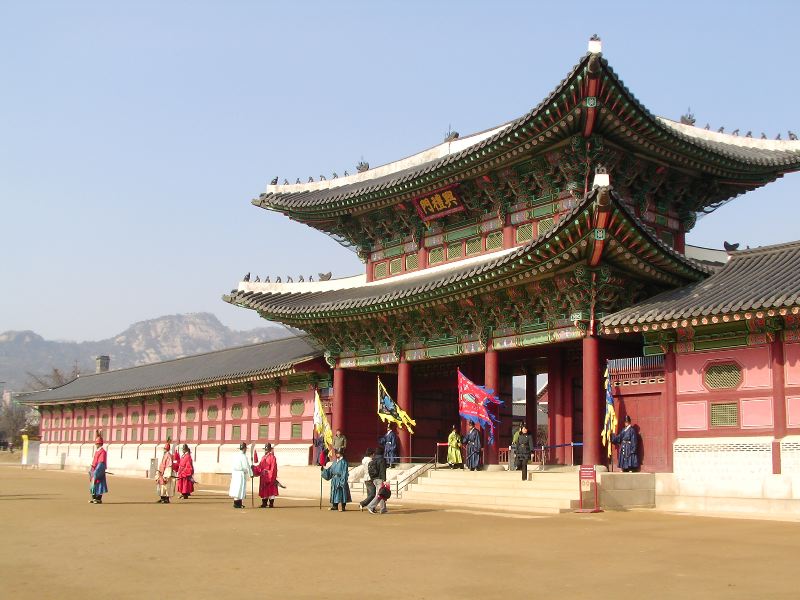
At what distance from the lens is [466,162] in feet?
87.2

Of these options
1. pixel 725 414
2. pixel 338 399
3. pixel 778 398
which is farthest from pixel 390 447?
pixel 778 398

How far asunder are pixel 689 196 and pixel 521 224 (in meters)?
5.36

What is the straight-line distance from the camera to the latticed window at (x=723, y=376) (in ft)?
67.9

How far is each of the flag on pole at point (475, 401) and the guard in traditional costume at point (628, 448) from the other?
161 inches

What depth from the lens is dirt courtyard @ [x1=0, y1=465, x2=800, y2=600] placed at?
32.1ft

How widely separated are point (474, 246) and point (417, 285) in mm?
2343

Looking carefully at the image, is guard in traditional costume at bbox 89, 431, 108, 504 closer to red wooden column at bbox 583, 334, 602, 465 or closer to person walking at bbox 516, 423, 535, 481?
person walking at bbox 516, 423, 535, 481

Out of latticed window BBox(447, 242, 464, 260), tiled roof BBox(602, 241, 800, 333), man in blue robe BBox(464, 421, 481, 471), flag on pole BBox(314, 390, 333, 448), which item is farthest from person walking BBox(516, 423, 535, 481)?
flag on pole BBox(314, 390, 333, 448)

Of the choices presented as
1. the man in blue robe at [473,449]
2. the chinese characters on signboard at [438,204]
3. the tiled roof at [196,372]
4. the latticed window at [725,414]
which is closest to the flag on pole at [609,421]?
the latticed window at [725,414]

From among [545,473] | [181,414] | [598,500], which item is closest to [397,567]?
[598,500]

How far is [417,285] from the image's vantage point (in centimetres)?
2848

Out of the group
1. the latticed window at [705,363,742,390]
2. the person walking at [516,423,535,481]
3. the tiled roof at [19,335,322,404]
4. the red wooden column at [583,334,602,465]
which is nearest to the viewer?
the latticed window at [705,363,742,390]

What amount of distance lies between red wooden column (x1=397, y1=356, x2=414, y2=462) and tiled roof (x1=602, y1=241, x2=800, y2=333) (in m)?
8.93

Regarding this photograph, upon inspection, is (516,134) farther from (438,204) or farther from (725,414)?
(725,414)
